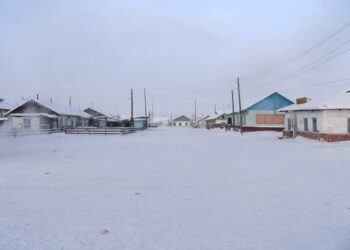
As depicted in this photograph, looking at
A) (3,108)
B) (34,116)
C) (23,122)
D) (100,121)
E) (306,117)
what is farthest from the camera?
(100,121)

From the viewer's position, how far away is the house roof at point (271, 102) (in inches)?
1751

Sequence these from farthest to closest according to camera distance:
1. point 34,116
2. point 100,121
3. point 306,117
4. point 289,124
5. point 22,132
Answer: point 100,121 < point 34,116 < point 22,132 < point 289,124 < point 306,117

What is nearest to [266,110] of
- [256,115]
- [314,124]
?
[256,115]

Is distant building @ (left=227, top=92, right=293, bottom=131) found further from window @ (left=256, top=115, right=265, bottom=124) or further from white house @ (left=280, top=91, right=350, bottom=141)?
white house @ (left=280, top=91, right=350, bottom=141)

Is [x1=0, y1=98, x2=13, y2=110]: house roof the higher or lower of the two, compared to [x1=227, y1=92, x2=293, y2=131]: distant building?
higher

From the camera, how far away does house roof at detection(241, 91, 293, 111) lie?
4447 cm

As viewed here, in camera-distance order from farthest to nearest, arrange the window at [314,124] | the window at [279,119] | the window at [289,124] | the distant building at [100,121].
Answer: the distant building at [100,121]
the window at [279,119]
the window at [289,124]
the window at [314,124]

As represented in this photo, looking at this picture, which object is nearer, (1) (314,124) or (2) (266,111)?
(1) (314,124)

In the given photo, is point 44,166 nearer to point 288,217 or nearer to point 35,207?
point 35,207

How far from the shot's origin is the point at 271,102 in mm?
44562

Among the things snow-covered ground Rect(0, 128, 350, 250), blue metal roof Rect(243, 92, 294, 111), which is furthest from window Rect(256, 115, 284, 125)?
snow-covered ground Rect(0, 128, 350, 250)

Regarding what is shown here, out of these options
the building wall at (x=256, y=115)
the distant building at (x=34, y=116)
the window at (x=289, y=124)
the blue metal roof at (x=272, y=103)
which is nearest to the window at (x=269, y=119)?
the building wall at (x=256, y=115)

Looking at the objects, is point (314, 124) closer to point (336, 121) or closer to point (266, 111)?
point (336, 121)

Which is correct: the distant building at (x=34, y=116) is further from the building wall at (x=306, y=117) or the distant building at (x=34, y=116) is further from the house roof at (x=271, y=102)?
the building wall at (x=306, y=117)
